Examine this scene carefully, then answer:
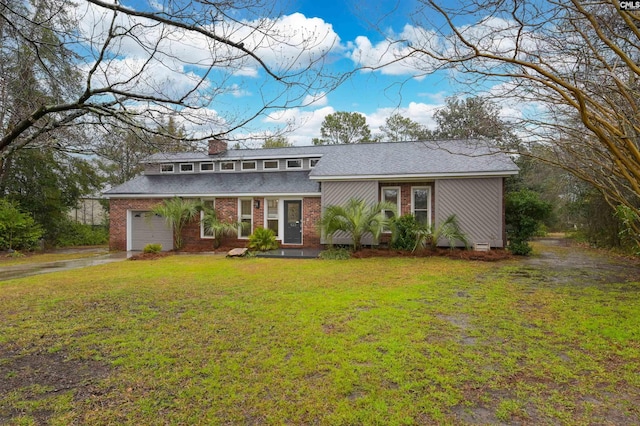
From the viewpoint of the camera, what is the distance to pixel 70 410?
2.95m

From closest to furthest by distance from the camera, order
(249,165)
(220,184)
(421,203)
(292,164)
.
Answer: (421,203) < (220,184) < (292,164) < (249,165)

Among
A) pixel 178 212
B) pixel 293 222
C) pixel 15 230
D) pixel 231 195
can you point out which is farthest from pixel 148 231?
pixel 293 222

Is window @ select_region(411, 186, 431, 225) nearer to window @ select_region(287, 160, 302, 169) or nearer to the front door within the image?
the front door

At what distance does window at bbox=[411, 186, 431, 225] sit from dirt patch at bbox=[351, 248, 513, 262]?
1.60 metres

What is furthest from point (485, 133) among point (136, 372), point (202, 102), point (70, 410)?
point (70, 410)

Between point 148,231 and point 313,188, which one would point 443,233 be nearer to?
point 313,188

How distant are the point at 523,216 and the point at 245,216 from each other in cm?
1108

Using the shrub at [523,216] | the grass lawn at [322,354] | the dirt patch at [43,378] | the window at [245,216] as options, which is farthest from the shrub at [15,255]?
the shrub at [523,216]

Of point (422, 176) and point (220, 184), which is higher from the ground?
point (220, 184)

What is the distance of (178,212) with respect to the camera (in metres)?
14.9

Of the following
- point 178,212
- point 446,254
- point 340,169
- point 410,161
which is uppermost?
point 410,161

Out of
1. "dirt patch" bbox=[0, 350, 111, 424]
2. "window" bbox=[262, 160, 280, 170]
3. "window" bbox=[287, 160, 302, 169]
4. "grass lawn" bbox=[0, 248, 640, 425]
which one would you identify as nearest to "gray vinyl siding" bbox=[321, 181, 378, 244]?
"window" bbox=[287, 160, 302, 169]

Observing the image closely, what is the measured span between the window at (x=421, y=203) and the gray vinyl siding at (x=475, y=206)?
59cm

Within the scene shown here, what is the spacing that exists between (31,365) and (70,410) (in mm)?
1378
